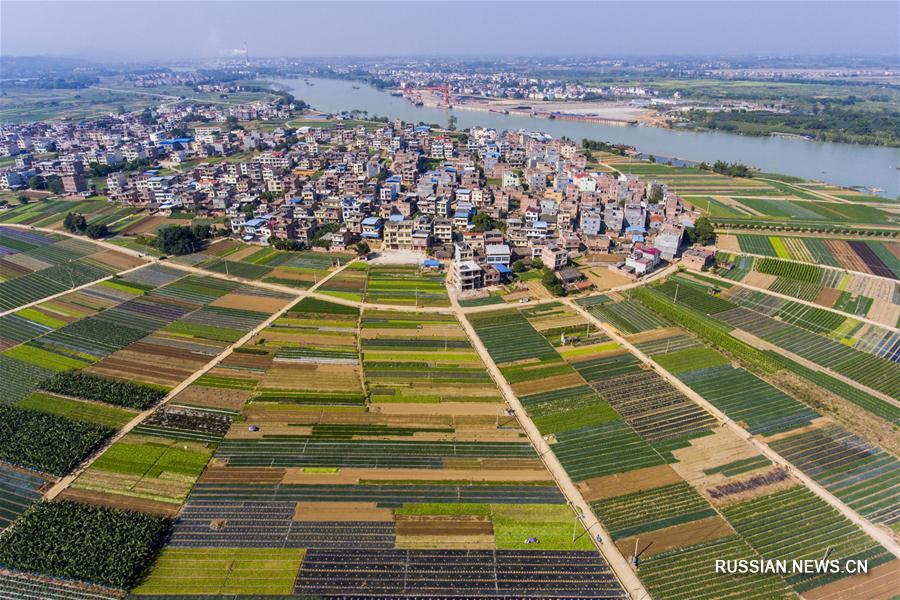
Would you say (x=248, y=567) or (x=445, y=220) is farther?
(x=445, y=220)

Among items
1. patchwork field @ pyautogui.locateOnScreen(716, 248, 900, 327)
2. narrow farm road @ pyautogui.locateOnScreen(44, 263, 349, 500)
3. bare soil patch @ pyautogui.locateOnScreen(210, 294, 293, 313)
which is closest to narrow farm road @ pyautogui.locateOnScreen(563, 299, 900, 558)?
patchwork field @ pyautogui.locateOnScreen(716, 248, 900, 327)

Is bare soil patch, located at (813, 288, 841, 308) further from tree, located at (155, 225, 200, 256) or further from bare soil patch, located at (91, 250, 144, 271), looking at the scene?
bare soil patch, located at (91, 250, 144, 271)

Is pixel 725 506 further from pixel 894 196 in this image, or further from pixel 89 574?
pixel 894 196

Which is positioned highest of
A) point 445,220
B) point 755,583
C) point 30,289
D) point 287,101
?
point 287,101

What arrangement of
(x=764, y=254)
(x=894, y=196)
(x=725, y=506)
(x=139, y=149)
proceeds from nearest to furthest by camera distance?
(x=725, y=506)
(x=764, y=254)
(x=894, y=196)
(x=139, y=149)

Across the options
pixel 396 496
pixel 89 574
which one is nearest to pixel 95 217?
pixel 89 574

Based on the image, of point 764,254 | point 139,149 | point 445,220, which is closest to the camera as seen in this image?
point 764,254

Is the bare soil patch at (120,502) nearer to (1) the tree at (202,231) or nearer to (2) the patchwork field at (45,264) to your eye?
(2) the patchwork field at (45,264)
